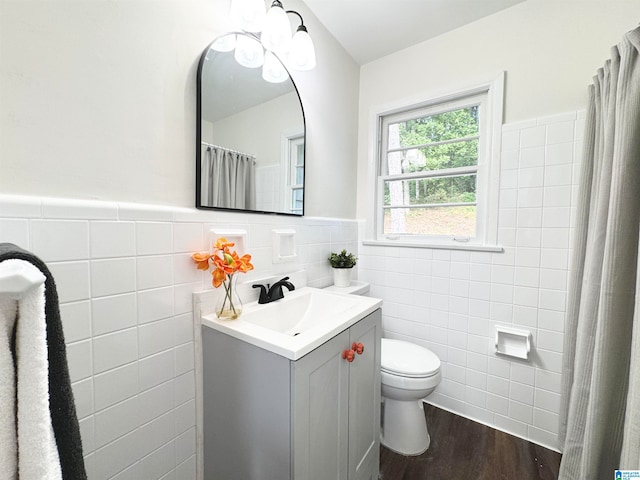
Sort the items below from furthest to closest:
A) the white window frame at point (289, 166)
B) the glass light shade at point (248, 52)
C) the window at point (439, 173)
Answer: the window at point (439, 173) < the white window frame at point (289, 166) < the glass light shade at point (248, 52)

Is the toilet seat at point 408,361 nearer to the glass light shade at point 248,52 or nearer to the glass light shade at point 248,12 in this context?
the glass light shade at point 248,52

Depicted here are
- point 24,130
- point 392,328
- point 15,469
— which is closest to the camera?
point 15,469

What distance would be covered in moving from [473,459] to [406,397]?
0.47m

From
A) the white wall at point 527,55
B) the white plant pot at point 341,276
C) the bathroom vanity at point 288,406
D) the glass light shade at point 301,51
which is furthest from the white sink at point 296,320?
the white wall at point 527,55

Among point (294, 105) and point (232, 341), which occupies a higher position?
point (294, 105)

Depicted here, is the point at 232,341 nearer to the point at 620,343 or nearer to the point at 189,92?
the point at 189,92

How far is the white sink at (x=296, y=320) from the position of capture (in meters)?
0.81

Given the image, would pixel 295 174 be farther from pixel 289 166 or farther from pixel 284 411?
pixel 284 411

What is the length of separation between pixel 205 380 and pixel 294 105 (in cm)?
139

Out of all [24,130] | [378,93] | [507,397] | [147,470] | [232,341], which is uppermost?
[378,93]

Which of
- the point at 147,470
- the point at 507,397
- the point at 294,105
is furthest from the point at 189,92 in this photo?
the point at 507,397

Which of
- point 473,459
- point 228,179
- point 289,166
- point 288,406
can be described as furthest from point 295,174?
point 473,459

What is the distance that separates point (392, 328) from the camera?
1964 mm

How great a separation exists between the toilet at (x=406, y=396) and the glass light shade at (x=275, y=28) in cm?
167
